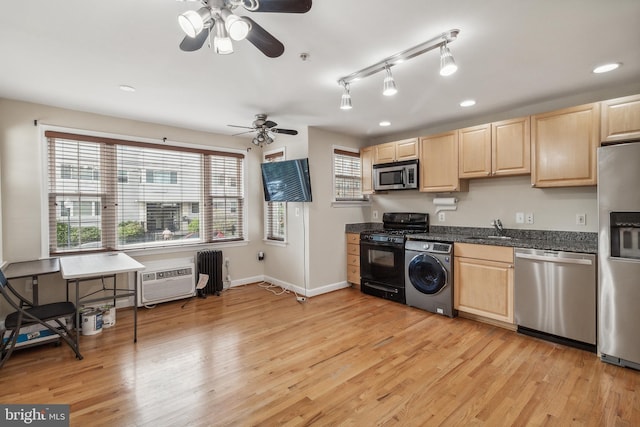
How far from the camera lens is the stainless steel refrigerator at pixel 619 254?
7.80ft

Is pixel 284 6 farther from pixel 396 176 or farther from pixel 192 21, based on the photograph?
pixel 396 176

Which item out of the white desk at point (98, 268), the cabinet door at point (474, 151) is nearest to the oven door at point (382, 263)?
the cabinet door at point (474, 151)

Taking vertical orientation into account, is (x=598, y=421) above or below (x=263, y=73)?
below

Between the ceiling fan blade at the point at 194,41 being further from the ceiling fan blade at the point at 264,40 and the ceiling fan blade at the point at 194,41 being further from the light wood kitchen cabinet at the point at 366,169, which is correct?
the light wood kitchen cabinet at the point at 366,169

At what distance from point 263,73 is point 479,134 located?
265cm

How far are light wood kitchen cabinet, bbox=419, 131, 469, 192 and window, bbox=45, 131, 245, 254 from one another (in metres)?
2.95

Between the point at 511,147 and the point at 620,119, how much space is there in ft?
2.88

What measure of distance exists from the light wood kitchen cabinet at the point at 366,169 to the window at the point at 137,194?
6.75 ft

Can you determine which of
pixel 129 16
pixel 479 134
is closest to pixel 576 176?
pixel 479 134

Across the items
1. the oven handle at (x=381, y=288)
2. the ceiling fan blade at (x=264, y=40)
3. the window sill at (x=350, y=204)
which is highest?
the ceiling fan blade at (x=264, y=40)

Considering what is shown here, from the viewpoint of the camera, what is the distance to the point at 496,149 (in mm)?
3490

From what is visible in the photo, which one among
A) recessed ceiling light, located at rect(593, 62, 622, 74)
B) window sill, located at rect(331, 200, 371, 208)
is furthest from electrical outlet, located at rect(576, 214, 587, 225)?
window sill, located at rect(331, 200, 371, 208)

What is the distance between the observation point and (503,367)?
8.13 ft

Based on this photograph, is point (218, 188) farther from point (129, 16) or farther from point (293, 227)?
point (129, 16)
